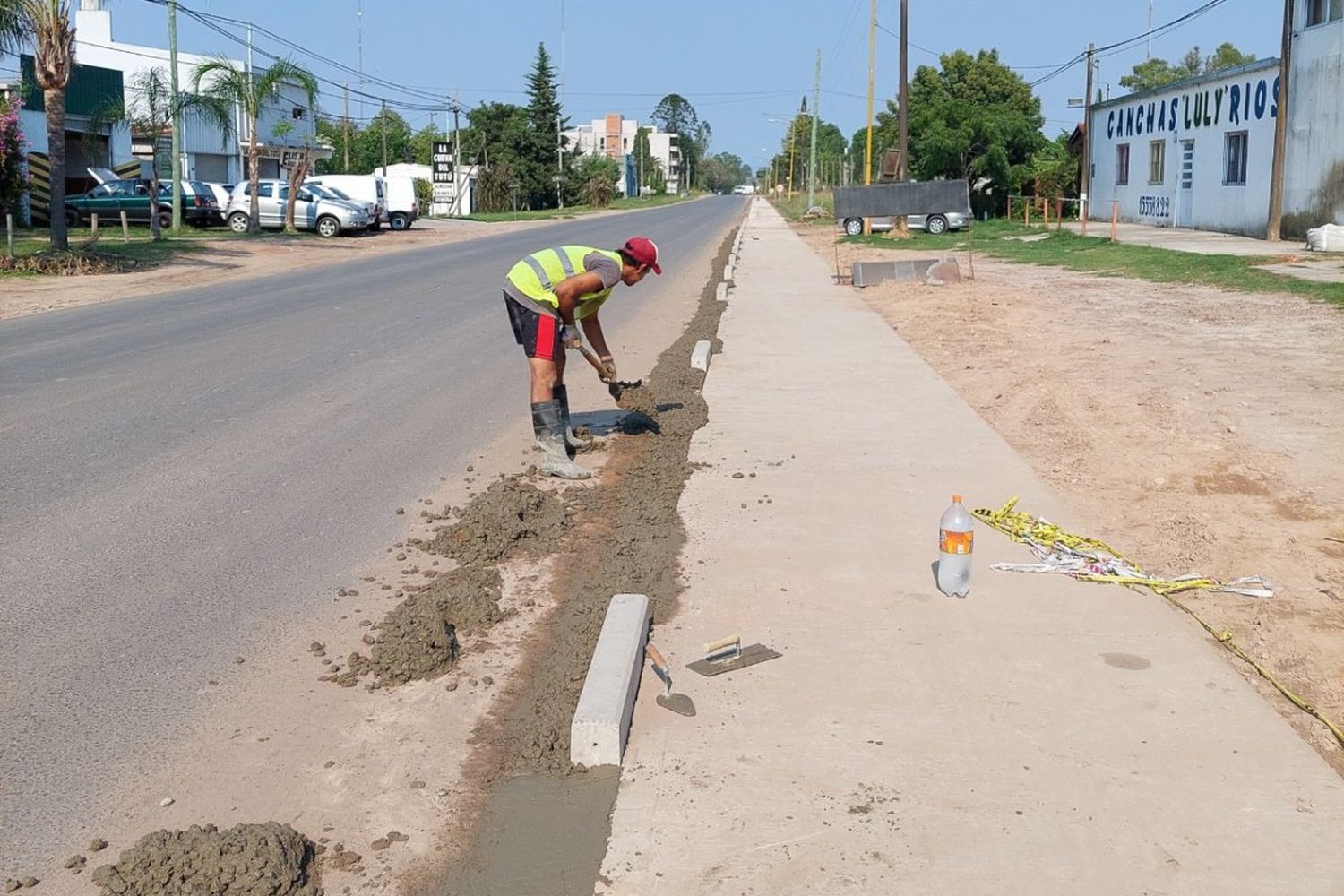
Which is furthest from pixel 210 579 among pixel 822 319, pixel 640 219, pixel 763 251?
pixel 640 219

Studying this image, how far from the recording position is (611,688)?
14.0ft

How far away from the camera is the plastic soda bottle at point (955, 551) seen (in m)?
5.42

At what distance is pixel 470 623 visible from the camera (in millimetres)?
5312

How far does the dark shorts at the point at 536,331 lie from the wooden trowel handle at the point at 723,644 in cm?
326

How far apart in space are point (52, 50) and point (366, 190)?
18.8 metres

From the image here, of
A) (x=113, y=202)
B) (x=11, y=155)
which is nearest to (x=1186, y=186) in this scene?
(x=113, y=202)

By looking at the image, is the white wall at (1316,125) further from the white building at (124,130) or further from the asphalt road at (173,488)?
the white building at (124,130)

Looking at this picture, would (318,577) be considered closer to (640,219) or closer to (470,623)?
(470,623)

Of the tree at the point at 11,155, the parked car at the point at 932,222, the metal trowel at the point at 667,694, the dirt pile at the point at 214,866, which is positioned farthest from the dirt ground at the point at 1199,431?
the tree at the point at 11,155

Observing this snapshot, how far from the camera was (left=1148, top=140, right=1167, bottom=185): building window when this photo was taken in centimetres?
3972

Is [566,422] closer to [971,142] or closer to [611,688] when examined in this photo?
[611,688]

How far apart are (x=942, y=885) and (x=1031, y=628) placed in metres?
2.06

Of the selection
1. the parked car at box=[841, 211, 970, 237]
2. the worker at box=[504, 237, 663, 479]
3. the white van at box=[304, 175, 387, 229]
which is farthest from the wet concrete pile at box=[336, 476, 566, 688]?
the white van at box=[304, 175, 387, 229]

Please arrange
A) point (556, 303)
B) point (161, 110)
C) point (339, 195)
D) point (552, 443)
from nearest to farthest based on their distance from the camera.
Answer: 1. point (556, 303)
2. point (552, 443)
3. point (161, 110)
4. point (339, 195)
